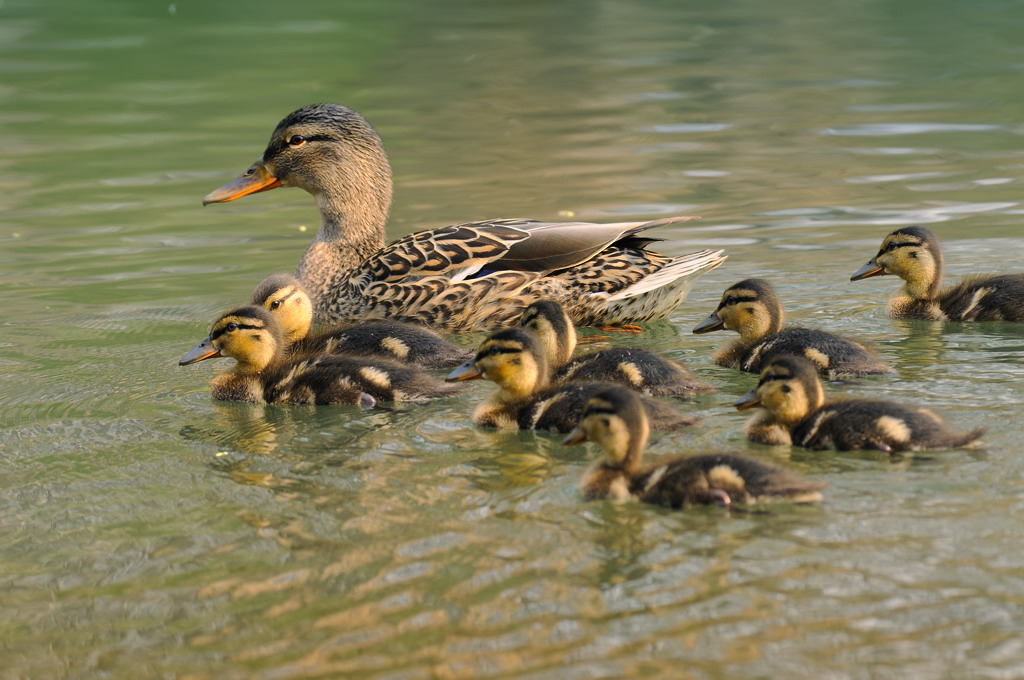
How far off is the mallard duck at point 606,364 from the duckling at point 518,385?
29 centimetres

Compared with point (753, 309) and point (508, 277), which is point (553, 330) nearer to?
point (753, 309)

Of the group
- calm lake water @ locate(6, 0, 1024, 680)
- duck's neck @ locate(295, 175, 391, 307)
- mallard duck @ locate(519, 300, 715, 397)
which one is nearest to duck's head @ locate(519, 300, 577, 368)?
mallard duck @ locate(519, 300, 715, 397)

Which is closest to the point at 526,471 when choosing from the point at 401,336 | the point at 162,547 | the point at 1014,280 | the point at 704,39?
the point at 162,547

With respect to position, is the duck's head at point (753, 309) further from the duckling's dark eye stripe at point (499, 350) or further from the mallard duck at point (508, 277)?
the duckling's dark eye stripe at point (499, 350)

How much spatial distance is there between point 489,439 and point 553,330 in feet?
2.83

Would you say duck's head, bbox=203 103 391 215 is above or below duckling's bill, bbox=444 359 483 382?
above

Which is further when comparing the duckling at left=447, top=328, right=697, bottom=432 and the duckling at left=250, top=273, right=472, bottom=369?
the duckling at left=250, top=273, right=472, bottom=369

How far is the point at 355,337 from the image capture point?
6402mm

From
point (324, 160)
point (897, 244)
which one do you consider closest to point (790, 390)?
point (897, 244)

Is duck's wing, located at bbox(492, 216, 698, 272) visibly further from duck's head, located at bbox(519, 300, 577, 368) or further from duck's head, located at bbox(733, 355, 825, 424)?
duck's head, located at bbox(733, 355, 825, 424)

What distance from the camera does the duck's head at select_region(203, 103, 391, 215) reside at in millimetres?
7852

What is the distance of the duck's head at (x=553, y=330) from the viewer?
598 cm

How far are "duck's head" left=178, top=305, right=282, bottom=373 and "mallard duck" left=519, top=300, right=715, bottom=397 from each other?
118cm

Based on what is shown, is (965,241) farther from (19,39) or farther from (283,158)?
(19,39)
